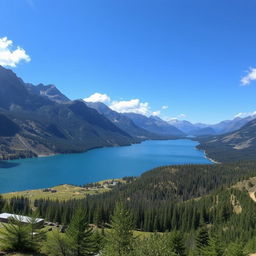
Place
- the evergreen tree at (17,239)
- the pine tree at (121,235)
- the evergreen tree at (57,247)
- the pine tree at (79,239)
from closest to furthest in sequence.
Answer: the pine tree at (121,235) → the evergreen tree at (17,239) → the evergreen tree at (57,247) → the pine tree at (79,239)

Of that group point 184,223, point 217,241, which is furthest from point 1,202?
point 217,241

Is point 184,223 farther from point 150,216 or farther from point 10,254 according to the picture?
point 10,254

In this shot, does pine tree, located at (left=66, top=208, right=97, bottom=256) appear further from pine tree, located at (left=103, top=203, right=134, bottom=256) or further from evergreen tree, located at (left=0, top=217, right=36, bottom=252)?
evergreen tree, located at (left=0, top=217, right=36, bottom=252)

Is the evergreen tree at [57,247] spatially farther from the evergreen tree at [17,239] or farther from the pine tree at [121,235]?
the pine tree at [121,235]

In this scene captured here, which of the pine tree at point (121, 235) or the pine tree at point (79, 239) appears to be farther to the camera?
the pine tree at point (79, 239)

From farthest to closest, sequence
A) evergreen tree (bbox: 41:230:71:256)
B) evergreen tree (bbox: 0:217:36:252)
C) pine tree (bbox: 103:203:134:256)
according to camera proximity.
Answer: evergreen tree (bbox: 41:230:71:256)
evergreen tree (bbox: 0:217:36:252)
pine tree (bbox: 103:203:134:256)

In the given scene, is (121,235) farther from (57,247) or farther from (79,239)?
(57,247)

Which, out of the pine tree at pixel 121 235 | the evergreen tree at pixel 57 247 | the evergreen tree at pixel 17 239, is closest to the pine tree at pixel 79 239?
the evergreen tree at pixel 57 247

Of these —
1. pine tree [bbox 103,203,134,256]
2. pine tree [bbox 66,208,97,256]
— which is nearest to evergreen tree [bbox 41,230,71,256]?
pine tree [bbox 66,208,97,256]

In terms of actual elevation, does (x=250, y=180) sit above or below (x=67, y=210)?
above

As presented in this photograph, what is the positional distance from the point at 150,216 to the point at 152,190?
2822 inches

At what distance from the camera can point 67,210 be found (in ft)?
390

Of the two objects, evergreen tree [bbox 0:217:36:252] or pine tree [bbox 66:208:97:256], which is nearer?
evergreen tree [bbox 0:217:36:252]

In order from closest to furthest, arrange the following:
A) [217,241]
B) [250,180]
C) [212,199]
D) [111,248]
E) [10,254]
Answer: [111,248] → [10,254] → [217,241] → [212,199] → [250,180]
